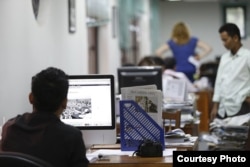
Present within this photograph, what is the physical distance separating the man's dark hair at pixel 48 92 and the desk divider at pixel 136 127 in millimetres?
753

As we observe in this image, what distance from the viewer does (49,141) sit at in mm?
2566

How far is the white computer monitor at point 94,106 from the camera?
136 inches

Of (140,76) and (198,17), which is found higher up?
(198,17)

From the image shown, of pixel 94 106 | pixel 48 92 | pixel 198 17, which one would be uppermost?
pixel 198 17

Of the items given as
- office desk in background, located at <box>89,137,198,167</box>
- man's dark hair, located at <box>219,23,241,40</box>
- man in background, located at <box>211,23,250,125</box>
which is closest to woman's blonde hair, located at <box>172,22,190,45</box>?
man in background, located at <box>211,23,250,125</box>

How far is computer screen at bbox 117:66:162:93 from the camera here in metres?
4.97

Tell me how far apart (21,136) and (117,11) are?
7.19 meters

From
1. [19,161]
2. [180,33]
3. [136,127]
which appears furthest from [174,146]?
[180,33]

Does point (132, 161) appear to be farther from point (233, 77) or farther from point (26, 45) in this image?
point (233, 77)

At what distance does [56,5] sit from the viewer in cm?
531

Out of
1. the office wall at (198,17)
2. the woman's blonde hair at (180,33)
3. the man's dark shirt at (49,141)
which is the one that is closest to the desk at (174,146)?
the man's dark shirt at (49,141)

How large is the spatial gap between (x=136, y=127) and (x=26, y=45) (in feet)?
4.36

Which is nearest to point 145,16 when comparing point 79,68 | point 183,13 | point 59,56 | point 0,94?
point 183,13

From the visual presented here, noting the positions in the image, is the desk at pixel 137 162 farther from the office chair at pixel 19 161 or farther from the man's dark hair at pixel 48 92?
the office chair at pixel 19 161
